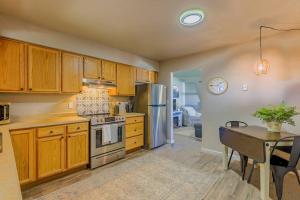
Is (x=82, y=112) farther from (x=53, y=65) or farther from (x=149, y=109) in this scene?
(x=149, y=109)

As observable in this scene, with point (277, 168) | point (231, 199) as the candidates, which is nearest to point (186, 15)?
point (277, 168)

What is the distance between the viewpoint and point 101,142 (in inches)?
133

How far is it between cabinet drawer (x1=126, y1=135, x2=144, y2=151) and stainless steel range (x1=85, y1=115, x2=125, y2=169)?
23cm

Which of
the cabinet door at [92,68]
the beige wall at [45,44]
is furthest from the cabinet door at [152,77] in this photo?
the cabinet door at [92,68]

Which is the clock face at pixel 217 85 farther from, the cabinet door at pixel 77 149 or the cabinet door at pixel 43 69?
the cabinet door at pixel 43 69

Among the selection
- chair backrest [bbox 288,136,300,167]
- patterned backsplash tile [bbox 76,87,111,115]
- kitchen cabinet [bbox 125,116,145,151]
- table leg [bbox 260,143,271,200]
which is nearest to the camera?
chair backrest [bbox 288,136,300,167]

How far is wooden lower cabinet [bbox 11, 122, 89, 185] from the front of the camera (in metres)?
2.42

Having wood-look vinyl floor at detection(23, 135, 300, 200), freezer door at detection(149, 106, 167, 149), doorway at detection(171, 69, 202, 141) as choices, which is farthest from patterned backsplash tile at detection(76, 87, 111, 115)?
doorway at detection(171, 69, 202, 141)

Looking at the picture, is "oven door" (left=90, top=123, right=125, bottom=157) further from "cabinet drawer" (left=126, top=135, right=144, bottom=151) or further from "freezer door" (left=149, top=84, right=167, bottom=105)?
"freezer door" (left=149, top=84, right=167, bottom=105)

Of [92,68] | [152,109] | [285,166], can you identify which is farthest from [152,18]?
[285,166]

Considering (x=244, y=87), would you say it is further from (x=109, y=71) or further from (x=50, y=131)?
(x=50, y=131)

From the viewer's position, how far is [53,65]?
300 centimetres

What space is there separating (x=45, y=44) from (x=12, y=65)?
1.95 feet

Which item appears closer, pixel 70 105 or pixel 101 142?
pixel 101 142
